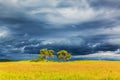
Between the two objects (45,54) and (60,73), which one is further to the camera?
(45,54)

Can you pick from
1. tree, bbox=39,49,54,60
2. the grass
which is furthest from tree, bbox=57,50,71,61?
the grass

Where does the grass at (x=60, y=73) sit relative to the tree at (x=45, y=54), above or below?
below

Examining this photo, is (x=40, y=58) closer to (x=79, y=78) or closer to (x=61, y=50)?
(x=61, y=50)

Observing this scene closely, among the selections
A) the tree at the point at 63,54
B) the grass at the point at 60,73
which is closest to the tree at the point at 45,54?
the tree at the point at 63,54

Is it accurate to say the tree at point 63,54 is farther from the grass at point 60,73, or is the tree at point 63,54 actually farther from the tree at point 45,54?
the grass at point 60,73

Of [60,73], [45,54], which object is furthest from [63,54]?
[60,73]

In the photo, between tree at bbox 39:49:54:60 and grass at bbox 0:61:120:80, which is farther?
tree at bbox 39:49:54:60

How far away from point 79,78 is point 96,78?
5.83 feet

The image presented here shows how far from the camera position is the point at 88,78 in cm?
2605

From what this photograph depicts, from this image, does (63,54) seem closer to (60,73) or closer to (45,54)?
(45,54)

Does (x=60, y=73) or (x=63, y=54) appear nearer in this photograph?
(x=60, y=73)

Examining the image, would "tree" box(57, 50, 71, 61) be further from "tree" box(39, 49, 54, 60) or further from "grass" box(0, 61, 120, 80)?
"grass" box(0, 61, 120, 80)

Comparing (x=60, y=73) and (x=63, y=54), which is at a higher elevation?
(x=63, y=54)

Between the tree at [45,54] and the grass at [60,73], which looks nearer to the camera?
the grass at [60,73]
